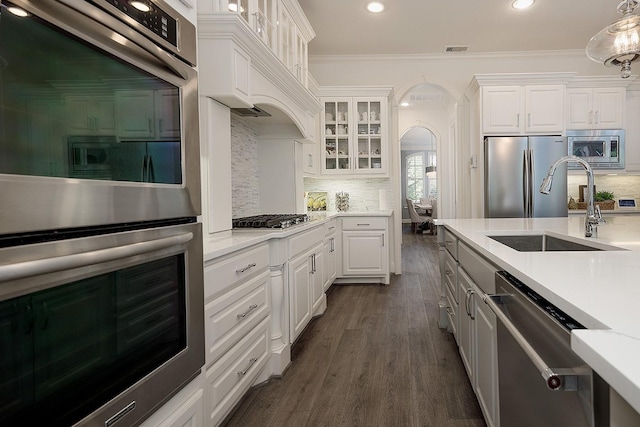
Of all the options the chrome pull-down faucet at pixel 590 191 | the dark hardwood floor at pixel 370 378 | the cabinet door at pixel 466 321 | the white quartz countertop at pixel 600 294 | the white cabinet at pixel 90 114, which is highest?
the white cabinet at pixel 90 114

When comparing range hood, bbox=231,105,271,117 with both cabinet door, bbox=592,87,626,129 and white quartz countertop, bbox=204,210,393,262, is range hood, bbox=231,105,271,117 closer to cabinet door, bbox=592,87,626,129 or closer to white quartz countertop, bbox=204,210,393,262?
white quartz countertop, bbox=204,210,393,262

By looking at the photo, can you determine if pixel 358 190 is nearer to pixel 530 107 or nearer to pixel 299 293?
pixel 530 107

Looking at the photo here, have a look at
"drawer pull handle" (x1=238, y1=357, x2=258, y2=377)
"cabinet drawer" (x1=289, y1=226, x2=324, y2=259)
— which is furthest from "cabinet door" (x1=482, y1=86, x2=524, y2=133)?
"drawer pull handle" (x1=238, y1=357, x2=258, y2=377)

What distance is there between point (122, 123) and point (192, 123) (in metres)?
0.29

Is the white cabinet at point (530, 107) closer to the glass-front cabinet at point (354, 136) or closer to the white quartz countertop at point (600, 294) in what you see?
the glass-front cabinet at point (354, 136)

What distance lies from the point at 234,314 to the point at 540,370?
50.7 inches

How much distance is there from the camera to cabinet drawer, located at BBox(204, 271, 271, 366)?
60.4 inches

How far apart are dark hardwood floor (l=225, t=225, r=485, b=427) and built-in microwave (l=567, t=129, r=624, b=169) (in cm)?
287

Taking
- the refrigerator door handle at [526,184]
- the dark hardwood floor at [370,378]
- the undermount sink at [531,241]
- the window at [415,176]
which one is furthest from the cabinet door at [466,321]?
the window at [415,176]

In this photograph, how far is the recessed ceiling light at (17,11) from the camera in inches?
24.8

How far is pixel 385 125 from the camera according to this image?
16.0 feet

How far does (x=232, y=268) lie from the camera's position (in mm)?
1712

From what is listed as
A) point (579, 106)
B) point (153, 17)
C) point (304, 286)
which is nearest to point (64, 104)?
point (153, 17)

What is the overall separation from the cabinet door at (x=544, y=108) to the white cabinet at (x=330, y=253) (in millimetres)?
2598
